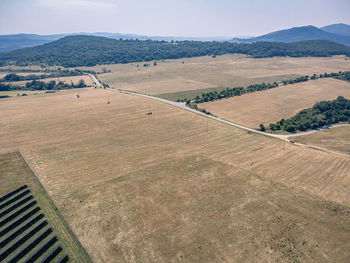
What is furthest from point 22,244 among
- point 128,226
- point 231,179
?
point 231,179

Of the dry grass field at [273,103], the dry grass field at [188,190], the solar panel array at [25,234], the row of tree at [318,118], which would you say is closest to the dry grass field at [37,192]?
the solar panel array at [25,234]

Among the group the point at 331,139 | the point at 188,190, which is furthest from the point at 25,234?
the point at 331,139

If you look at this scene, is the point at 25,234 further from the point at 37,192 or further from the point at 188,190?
the point at 188,190

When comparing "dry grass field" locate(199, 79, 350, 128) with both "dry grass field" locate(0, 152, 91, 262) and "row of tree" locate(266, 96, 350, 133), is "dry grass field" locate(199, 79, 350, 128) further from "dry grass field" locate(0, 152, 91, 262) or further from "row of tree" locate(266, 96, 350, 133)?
"dry grass field" locate(0, 152, 91, 262)

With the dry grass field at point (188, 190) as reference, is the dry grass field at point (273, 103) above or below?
above

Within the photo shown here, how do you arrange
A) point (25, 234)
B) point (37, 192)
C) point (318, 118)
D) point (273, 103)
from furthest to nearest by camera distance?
point (273, 103) < point (318, 118) < point (37, 192) < point (25, 234)

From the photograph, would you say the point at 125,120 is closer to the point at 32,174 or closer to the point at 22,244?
the point at 32,174

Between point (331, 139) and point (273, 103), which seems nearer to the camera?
point (331, 139)

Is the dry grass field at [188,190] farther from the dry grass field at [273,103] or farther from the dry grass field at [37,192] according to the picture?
the dry grass field at [273,103]
